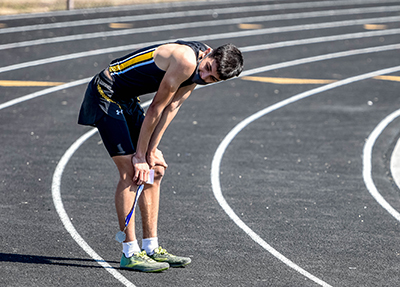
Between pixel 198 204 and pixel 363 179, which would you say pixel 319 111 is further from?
pixel 198 204

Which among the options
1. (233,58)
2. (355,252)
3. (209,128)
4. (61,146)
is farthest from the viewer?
(209,128)

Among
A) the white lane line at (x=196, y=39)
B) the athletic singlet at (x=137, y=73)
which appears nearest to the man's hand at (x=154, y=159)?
the athletic singlet at (x=137, y=73)

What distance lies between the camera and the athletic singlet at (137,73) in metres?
4.73

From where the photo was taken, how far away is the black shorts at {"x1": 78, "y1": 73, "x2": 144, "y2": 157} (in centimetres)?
491

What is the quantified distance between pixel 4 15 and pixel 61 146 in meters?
10.6

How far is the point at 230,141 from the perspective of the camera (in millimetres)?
9414

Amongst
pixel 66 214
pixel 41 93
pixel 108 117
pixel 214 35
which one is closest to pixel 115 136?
pixel 108 117

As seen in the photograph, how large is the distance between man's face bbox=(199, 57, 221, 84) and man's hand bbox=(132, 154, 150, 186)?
0.91 meters

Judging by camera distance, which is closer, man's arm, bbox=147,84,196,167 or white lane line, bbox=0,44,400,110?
man's arm, bbox=147,84,196,167

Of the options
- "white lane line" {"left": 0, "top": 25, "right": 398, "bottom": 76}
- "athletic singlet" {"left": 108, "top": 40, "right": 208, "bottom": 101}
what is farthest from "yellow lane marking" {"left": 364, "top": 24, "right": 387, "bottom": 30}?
"athletic singlet" {"left": 108, "top": 40, "right": 208, "bottom": 101}

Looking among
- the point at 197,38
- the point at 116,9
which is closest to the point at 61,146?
the point at 197,38

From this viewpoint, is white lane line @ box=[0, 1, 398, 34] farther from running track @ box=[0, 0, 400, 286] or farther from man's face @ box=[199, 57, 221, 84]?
man's face @ box=[199, 57, 221, 84]

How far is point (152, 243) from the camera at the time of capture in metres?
5.25

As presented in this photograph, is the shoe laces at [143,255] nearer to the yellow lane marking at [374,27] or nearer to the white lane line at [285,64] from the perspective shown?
the white lane line at [285,64]
